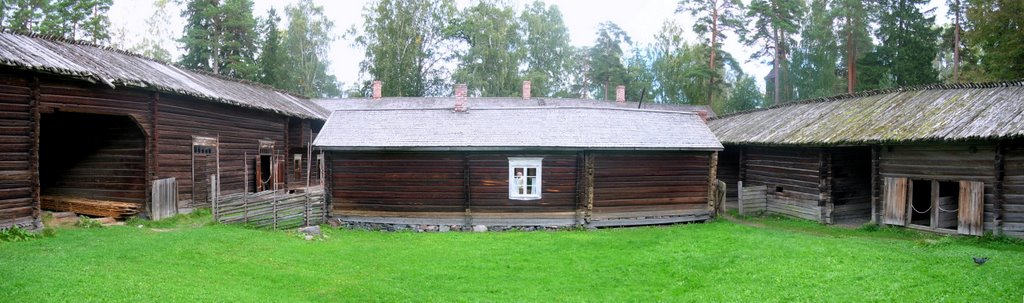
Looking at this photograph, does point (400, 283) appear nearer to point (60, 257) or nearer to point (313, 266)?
point (313, 266)

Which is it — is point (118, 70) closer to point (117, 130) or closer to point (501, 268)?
point (117, 130)

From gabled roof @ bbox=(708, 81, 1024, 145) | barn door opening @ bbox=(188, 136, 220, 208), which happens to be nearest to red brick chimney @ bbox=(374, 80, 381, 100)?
barn door opening @ bbox=(188, 136, 220, 208)

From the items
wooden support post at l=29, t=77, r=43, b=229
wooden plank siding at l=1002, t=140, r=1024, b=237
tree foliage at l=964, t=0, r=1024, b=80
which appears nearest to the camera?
wooden support post at l=29, t=77, r=43, b=229

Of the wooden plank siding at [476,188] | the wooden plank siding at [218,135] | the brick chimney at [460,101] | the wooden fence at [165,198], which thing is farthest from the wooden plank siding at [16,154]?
the brick chimney at [460,101]

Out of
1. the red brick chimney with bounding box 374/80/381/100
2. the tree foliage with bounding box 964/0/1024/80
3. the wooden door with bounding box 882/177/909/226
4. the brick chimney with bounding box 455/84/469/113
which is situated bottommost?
the wooden door with bounding box 882/177/909/226

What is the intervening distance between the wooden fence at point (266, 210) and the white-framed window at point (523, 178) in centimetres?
628

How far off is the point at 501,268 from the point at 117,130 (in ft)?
45.7

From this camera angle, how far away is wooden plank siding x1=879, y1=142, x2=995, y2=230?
51.8 ft

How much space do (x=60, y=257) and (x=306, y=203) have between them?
24.4 ft

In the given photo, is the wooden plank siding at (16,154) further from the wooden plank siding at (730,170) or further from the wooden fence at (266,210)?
the wooden plank siding at (730,170)

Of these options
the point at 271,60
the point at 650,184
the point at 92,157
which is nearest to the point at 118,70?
the point at 92,157

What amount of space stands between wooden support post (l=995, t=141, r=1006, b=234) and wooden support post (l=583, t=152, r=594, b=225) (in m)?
10.4

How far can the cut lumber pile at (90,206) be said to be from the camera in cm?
1812

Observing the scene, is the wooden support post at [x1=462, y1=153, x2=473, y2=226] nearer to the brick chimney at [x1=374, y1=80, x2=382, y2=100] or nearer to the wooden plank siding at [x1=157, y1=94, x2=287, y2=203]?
the wooden plank siding at [x1=157, y1=94, x2=287, y2=203]
